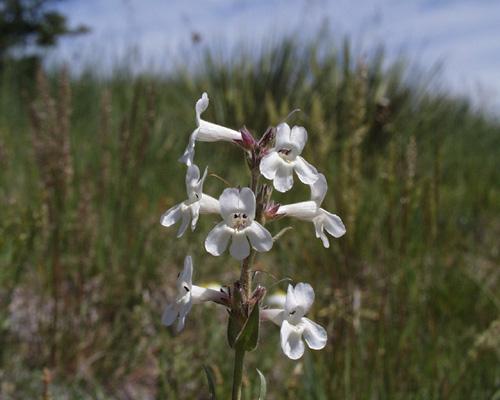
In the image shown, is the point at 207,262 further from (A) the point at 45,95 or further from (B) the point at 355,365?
(B) the point at 355,365

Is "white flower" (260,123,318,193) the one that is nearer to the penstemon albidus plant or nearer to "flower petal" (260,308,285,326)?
the penstemon albidus plant

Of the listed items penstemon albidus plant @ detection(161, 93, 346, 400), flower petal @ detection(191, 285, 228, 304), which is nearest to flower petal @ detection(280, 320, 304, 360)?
penstemon albidus plant @ detection(161, 93, 346, 400)

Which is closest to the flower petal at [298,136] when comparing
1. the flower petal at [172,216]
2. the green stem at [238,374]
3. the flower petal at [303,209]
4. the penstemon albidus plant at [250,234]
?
the penstemon albidus plant at [250,234]

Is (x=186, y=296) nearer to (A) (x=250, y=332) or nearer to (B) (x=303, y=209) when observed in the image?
(A) (x=250, y=332)

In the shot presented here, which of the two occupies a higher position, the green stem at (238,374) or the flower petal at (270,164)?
the flower petal at (270,164)

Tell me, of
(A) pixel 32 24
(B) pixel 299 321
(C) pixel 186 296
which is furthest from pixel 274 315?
(A) pixel 32 24

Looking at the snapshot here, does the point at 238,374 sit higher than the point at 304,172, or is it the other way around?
the point at 304,172

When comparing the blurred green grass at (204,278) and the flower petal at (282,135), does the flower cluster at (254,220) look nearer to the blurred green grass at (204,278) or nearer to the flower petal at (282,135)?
the flower petal at (282,135)
